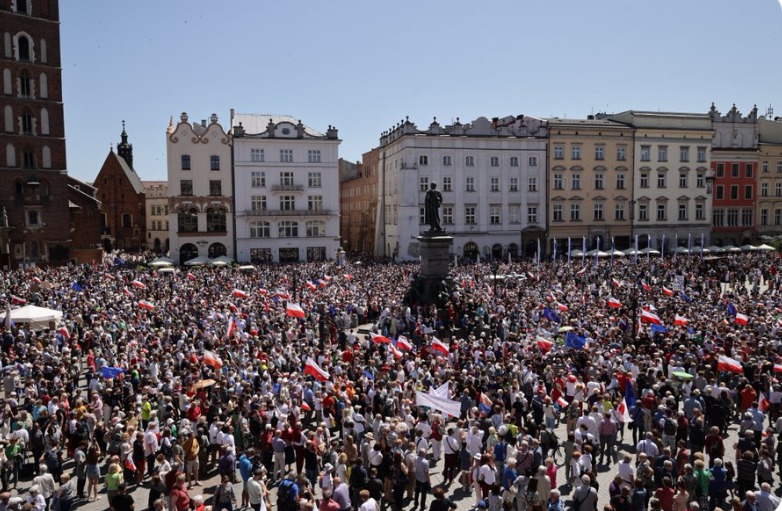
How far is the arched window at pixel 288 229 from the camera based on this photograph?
65.1 metres

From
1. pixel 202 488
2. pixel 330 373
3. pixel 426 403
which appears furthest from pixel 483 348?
pixel 202 488

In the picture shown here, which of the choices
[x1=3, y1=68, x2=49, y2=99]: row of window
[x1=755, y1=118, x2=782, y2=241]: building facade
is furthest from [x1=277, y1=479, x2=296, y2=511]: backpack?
[x1=755, y1=118, x2=782, y2=241]: building facade

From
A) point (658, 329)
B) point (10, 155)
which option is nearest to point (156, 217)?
point (10, 155)

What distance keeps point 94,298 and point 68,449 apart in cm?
2082

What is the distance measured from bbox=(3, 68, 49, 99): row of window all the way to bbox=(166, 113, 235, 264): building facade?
35.7 ft

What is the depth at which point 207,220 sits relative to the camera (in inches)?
2490

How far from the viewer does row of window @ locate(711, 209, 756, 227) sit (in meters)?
73.8

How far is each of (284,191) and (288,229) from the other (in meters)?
3.85

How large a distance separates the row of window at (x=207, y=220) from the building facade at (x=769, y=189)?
60.2 meters

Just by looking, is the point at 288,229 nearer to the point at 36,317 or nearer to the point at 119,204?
the point at 36,317

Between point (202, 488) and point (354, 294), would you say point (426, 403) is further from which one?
point (354, 294)

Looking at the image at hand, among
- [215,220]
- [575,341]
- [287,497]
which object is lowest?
[287,497]

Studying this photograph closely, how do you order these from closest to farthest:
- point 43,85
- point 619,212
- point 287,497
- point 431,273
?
point 287,497
point 431,273
point 43,85
point 619,212

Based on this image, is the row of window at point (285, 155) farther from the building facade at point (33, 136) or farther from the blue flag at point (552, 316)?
the blue flag at point (552, 316)
